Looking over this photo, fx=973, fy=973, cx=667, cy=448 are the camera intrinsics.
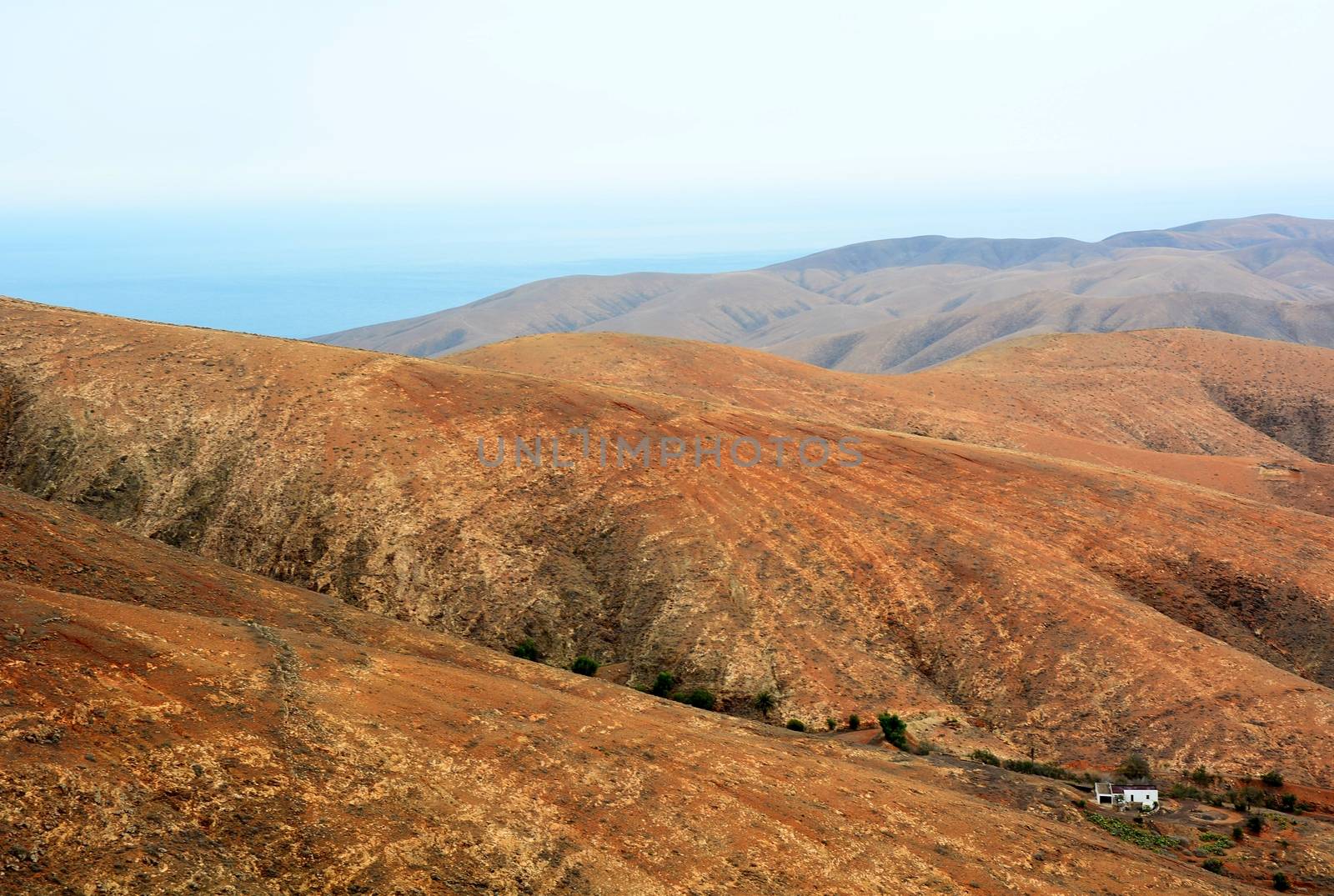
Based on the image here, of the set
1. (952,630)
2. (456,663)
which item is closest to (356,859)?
(456,663)

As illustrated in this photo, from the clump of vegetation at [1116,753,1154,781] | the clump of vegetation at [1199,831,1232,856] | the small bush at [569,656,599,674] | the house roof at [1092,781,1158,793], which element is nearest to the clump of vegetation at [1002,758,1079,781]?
the house roof at [1092,781,1158,793]

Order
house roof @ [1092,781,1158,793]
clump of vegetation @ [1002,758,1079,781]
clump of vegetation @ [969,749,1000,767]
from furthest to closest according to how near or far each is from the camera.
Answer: clump of vegetation @ [969,749,1000,767] < clump of vegetation @ [1002,758,1079,781] < house roof @ [1092,781,1158,793]

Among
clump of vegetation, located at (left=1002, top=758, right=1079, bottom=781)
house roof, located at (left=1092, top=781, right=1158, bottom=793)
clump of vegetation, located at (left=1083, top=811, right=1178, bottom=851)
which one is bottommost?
clump of vegetation, located at (left=1002, top=758, right=1079, bottom=781)

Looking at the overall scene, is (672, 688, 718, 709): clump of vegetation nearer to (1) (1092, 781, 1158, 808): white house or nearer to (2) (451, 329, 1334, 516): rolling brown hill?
(1) (1092, 781, 1158, 808): white house

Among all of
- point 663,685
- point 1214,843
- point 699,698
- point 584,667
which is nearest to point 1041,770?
point 1214,843

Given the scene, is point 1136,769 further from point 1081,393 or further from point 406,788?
point 1081,393

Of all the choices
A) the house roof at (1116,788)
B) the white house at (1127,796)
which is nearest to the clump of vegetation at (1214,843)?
the white house at (1127,796)
